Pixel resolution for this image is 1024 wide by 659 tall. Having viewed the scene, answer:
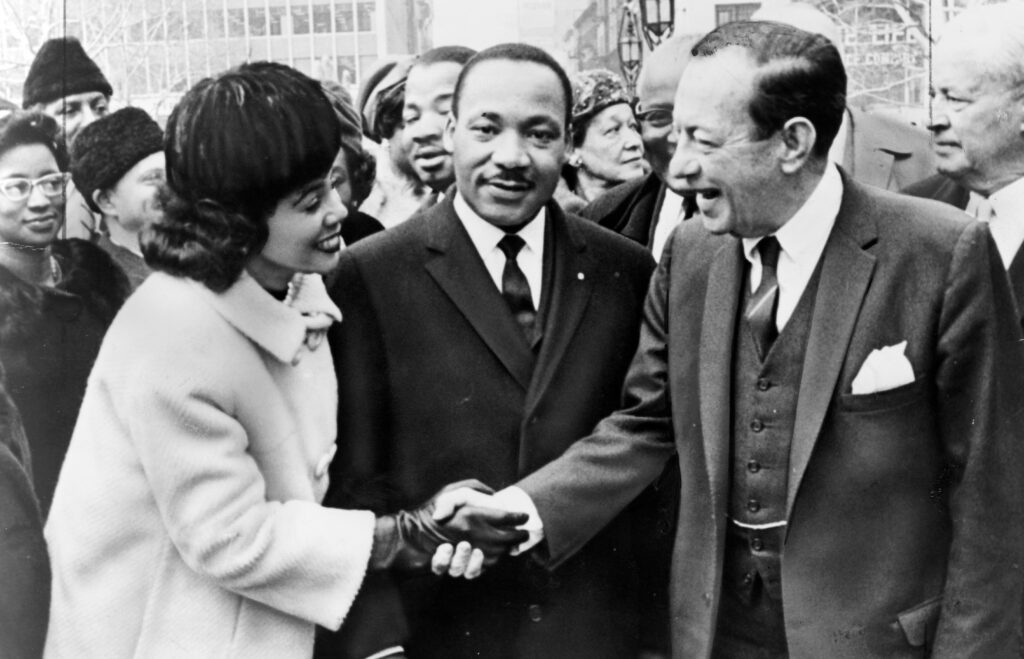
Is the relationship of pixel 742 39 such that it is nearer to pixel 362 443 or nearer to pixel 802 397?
pixel 802 397

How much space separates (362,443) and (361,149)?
1437mm

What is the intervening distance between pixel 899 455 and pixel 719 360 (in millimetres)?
475

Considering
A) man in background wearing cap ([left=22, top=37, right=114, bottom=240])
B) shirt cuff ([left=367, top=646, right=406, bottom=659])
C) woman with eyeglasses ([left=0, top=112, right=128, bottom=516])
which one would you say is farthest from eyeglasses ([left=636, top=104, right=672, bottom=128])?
shirt cuff ([left=367, top=646, right=406, bottom=659])

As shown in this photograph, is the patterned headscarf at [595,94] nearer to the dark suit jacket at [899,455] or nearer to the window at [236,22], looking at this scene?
the window at [236,22]

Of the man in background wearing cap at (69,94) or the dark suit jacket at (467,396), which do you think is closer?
the dark suit jacket at (467,396)

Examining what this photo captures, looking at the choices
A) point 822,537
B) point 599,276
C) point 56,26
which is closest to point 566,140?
point 599,276

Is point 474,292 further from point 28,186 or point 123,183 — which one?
point 28,186

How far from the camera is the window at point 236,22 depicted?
386cm

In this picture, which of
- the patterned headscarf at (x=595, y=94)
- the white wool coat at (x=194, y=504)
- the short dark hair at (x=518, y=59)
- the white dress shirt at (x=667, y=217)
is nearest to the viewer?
the white wool coat at (x=194, y=504)

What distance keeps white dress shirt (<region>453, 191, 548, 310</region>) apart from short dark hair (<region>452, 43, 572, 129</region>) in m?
0.28

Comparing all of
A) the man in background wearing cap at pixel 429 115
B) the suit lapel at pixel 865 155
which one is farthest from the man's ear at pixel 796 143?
the man in background wearing cap at pixel 429 115

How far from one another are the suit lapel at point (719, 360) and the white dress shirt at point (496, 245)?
481 mm

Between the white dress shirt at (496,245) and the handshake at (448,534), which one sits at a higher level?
the white dress shirt at (496,245)

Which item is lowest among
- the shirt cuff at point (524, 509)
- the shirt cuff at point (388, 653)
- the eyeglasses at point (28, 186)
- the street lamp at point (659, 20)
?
the shirt cuff at point (388, 653)
